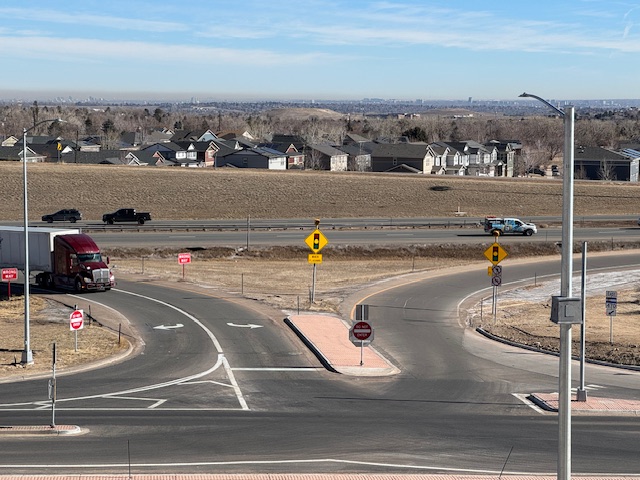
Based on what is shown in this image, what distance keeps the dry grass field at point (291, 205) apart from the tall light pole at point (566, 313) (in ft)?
100

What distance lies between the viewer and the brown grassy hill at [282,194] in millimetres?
90938

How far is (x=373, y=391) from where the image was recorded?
87.4 ft

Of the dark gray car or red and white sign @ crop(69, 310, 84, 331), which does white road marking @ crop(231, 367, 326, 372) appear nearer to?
red and white sign @ crop(69, 310, 84, 331)

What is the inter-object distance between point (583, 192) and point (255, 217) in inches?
1472

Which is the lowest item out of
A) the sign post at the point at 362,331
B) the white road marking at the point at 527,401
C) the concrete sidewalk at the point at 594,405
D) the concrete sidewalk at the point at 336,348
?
the concrete sidewalk at the point at 336,348

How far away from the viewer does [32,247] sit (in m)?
46.4

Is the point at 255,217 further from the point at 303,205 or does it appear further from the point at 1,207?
the point at 1,207

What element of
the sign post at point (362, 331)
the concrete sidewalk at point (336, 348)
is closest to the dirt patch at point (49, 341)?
the concrete sidewalk at point (336, 348)

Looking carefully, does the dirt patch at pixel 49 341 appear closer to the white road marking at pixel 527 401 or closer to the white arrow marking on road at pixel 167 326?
the white arrow marking on road at pixel 167 326

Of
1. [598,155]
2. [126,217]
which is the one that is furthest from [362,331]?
[598,155]

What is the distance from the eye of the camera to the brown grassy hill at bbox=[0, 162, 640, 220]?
90.9m

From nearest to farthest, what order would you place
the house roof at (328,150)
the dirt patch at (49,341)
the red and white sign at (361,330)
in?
the red and white sign at (361,330) → the dirt patch at (49,341) → the house roof at (328,150)

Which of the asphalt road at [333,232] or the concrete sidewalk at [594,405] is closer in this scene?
the concrete sidewalk at [594,405]

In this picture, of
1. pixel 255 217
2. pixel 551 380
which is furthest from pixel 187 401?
pixel 255 217
